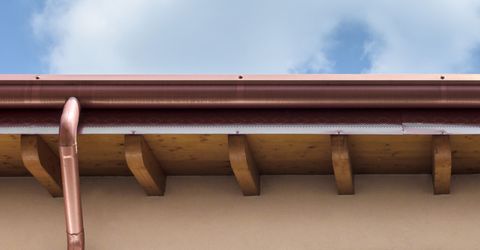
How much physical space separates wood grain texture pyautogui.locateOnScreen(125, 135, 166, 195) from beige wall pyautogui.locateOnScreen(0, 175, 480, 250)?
14 cm

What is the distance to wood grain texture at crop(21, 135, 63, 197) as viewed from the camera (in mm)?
5812

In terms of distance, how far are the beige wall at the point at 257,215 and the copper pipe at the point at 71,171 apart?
1.94 ft

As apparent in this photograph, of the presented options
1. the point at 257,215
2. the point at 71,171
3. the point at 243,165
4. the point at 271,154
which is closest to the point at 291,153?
the point at 271,154

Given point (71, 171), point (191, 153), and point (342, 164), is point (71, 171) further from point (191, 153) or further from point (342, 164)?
point (342, 164)

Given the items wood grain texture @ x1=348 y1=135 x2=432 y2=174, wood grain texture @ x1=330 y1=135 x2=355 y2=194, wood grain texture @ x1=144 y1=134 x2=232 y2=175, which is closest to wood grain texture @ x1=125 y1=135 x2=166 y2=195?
wood grain texture @ x1=144 y1=134 x2=232 y2=175

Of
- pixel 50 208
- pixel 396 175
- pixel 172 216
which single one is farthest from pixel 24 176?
pixel 396 175

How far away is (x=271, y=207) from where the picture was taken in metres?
6.26

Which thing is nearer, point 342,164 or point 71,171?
point 71,171

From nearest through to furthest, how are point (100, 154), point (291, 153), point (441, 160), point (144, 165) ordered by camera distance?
point (441, 160) → point (144, 165) → point (291, 153) → point (100, 154)

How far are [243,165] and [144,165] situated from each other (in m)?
0.72

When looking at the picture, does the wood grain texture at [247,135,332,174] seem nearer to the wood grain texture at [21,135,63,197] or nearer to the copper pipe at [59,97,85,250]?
the copper pipe at [59,97,85,250]

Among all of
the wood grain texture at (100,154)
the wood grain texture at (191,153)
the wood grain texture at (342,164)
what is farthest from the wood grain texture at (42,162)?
the wood grain texture at (342,164)

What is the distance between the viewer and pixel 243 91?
5.61 meters

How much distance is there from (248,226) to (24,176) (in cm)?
187
